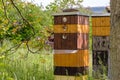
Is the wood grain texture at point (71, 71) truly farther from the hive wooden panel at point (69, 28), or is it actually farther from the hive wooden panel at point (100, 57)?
the hive wooden panel at point (69, 28)

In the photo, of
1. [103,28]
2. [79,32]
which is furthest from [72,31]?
[103,28]

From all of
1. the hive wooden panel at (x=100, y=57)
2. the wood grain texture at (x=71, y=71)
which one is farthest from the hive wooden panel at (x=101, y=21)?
the wood grain texture at (x=71, y=71)

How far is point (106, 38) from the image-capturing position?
477 centimetres

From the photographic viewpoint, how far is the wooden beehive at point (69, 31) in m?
4.55

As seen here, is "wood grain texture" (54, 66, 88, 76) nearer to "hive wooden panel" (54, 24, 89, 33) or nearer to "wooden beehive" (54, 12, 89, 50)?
"wooden beehive" (54, 12, 89, 50)

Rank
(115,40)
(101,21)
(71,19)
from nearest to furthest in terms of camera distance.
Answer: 1. (115,40)
2. (71,19)
3. (101,21)

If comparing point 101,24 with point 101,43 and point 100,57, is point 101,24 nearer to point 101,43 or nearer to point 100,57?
point 101,43

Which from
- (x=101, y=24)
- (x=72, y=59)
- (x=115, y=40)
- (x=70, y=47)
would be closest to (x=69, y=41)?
(x=70, y=47)

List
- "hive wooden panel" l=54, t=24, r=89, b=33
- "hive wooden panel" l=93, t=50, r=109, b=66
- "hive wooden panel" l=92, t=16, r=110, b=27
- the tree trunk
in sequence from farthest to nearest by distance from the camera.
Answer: "hive wooden panel" l=93, t=50, r=109, b=66, "hive wooden panel" l=92, t=16, r=110, b=27, "hive wooden panel" l=54, t=24, r=89, b=33, the tree trunk

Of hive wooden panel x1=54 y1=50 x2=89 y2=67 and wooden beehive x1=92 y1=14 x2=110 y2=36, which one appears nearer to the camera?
hive wooden panel x1=54 y1=50 x2=89 y2=67

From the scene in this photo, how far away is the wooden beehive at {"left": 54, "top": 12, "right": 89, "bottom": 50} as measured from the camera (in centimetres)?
455

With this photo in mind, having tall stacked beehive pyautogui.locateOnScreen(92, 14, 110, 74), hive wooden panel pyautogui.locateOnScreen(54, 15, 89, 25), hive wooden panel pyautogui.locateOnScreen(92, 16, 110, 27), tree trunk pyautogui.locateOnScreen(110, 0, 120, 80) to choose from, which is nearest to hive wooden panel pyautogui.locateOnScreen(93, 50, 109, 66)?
tall stacked beehive pyautogui.locateOnScreen(92, 14, 110, 74)

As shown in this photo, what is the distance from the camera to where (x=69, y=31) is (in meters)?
4.55

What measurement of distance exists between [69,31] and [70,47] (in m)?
0.18
